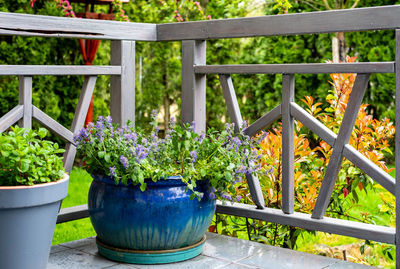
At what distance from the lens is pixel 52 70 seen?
7.86ft

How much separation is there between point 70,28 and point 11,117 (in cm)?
48

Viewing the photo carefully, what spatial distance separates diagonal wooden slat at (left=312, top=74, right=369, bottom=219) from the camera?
211cm

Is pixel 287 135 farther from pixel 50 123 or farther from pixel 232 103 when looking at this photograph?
pixel 50 123

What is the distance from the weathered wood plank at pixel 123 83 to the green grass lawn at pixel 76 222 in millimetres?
1502

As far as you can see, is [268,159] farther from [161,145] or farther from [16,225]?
[16,225]

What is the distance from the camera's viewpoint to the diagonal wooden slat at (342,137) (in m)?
2.11

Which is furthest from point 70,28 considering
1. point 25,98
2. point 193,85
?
point 193,85

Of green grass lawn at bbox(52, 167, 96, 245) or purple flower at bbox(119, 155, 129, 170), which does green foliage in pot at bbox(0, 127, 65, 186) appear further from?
green grass lawn at bbox(52, 167, 96, 245)

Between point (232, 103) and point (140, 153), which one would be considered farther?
point (232, 103)

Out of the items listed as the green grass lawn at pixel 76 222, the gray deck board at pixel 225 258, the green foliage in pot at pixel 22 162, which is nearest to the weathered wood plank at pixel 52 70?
the green foliage in pot at pixel 22 162

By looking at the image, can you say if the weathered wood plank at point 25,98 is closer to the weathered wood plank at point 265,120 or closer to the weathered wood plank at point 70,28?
the weathered wood plank at point 70,28

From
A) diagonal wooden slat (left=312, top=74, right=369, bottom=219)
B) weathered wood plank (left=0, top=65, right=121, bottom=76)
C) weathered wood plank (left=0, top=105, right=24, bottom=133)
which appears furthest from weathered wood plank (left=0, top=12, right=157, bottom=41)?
diagonal wooden slat (left=312, top=74, right=369, bottom=219)

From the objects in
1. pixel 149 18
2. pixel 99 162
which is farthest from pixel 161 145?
pixel 149 18

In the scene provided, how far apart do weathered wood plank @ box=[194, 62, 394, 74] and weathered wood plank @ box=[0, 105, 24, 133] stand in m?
0.86
